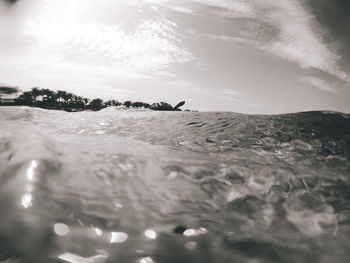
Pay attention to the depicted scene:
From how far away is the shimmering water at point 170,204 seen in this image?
1038 mm

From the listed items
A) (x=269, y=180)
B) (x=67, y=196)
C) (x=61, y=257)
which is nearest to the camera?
(x=61, y=257)

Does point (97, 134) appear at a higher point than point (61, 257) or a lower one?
higher

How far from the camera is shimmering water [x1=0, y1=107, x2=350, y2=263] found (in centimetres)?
104

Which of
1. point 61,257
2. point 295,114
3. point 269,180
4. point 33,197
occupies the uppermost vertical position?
point 295,114

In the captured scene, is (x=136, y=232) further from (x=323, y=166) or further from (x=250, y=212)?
(x=323, y=166)

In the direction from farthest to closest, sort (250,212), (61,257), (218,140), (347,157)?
(218,140) < (347,157) < (250,212) < (61,257)

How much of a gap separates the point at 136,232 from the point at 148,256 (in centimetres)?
15

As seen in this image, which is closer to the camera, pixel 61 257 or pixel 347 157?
pixel 61 257

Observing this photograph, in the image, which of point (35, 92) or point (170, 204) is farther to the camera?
point (35, 92)

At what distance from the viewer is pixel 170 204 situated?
1.41 m

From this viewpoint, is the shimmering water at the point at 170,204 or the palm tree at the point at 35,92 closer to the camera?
the shimmering water at the point at 170,204

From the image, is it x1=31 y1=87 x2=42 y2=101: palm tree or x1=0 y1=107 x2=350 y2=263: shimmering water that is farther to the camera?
x1=31 y1=87 x2=42 y2=101: palm tree

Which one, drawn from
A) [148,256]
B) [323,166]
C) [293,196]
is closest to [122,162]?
[148,256]

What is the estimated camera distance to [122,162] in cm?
182
